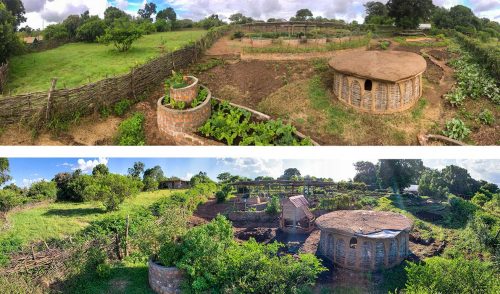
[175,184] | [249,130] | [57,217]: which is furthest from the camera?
[57,217]

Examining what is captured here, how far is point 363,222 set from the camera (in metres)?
6.14

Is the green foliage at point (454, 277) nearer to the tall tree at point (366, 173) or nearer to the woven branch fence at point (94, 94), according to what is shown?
the tall tree at point (366, 173)

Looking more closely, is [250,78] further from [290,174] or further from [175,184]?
[175,184]

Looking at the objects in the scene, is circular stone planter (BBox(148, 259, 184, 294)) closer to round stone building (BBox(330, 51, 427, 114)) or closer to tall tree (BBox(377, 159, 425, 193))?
tall tree (BBox(377, 159, 425, 193))

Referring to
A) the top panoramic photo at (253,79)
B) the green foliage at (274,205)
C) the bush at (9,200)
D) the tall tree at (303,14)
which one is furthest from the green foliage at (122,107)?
the bush at (9,200)

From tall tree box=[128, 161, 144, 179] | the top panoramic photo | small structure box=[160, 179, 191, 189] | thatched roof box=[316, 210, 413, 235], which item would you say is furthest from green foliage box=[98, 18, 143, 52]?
thatched roof box=[316, 210, 413, 235]

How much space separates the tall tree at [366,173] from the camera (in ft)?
19.4

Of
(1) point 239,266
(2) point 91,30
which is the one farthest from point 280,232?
(2) point 91,30

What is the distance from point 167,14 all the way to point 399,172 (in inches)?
139

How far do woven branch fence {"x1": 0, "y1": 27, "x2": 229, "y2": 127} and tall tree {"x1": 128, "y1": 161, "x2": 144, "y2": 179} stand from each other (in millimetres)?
902

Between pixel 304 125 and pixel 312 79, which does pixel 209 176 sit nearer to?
pixel 304 125

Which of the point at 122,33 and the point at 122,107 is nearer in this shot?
the point at 122,107

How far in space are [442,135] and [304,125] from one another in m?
1.58

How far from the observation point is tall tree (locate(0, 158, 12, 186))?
245 inches
